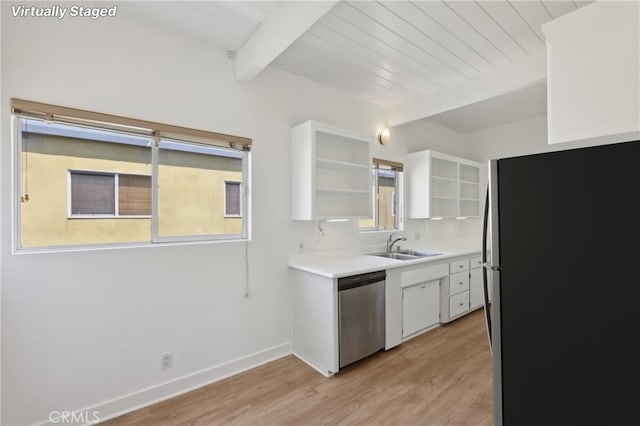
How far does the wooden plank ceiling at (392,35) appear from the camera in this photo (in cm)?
194

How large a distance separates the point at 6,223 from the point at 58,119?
2.25 ft

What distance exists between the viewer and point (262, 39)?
83.1 inches

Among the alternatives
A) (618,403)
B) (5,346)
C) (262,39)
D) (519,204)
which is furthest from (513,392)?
(5,346)

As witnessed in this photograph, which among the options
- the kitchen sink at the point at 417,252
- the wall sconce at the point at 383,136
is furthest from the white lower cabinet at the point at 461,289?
the wall sconce at the point at 383,136

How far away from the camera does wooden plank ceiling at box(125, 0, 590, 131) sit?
76.5 inches

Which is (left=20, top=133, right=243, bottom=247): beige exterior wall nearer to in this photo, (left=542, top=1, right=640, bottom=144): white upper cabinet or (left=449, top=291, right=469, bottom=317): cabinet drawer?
(left=542, top=1, right=640, bottom=144): white upper cabinet

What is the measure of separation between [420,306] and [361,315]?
36.7 inches

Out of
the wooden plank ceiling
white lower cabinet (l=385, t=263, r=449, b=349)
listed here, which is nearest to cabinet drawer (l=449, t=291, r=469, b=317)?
white lower cabinet (l=385, t=263, r=449, b=349)

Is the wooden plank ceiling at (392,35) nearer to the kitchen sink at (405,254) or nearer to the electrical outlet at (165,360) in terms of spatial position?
the kitchen sink at (405,254)

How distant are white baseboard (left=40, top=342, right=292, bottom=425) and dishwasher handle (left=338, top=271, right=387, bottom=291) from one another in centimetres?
90

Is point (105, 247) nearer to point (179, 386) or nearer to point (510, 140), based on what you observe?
point (179, 386)

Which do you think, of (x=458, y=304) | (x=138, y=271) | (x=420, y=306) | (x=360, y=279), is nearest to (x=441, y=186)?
(x=458, y=304)

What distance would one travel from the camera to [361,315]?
2.61m

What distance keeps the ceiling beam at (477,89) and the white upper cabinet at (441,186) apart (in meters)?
0.67
